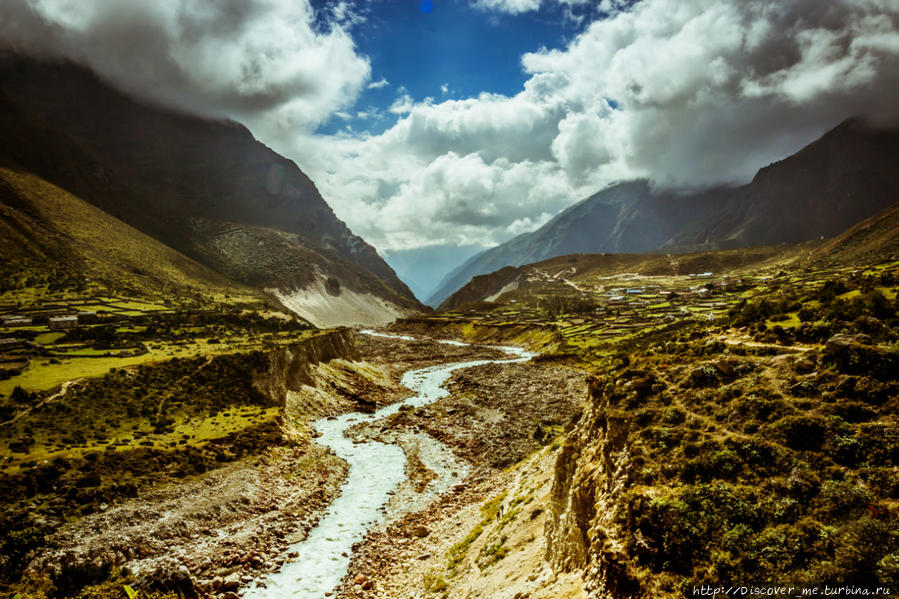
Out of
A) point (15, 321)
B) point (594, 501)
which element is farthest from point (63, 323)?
point (594, 501)

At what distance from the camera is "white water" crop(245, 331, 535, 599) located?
22312 millimetres

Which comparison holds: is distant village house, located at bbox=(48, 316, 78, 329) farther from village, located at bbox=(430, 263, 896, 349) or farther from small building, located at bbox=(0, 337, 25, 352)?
village, located at bbox=(430, 263, 896, 349)

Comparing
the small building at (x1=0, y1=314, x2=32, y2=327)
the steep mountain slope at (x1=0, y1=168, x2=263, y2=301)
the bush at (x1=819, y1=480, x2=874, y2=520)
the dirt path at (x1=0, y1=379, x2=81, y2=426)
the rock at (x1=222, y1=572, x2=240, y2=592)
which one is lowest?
the rock at (x1=222, y1=572, x2=240, y2=592)

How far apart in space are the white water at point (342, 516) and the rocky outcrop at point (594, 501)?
14.2 metres

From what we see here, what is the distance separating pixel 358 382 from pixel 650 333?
64471 millimetres

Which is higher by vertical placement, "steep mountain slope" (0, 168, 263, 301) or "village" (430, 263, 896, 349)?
"steep mountain slope" (0, 168, 263, 301)

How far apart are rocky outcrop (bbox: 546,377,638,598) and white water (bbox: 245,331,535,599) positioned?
14.2 m

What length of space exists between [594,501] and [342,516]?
21637 millimetres

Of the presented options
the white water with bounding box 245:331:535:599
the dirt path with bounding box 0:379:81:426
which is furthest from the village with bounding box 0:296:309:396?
the white water with bounding box 245:331:535:599

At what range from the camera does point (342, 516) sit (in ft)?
96.9

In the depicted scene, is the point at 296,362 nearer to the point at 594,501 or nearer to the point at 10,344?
the point at 10,344

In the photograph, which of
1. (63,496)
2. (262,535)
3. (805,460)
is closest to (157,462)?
(63,496)

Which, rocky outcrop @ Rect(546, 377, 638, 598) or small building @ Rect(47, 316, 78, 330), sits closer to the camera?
rocky outcrop @ Rect(546, 377, 638, 598)

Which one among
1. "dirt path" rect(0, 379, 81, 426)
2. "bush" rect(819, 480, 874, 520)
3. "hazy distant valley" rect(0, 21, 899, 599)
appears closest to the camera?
"bush" rect(819, 480, 874, 520)
